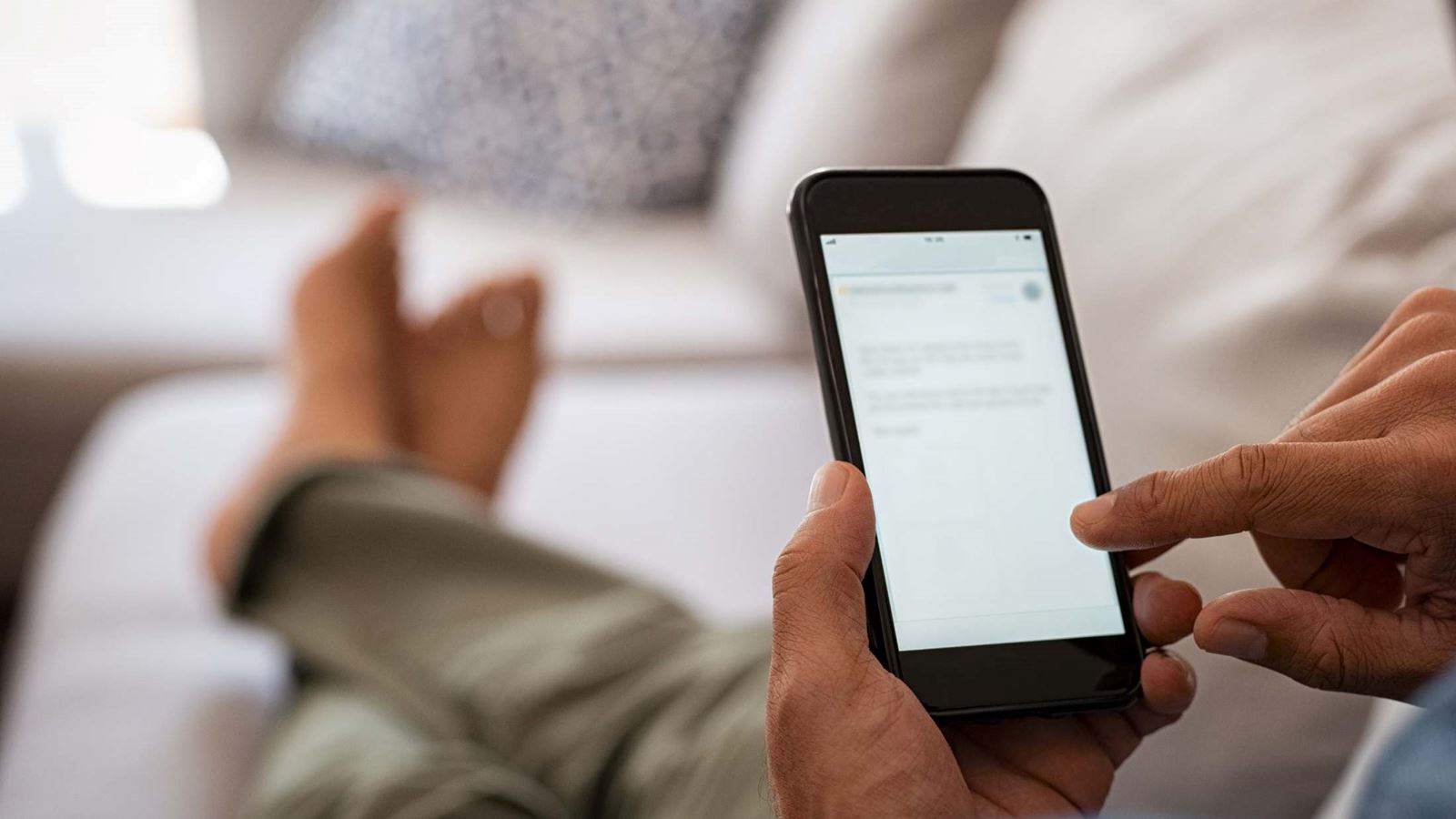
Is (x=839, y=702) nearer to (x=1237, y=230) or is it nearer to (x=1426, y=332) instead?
(x=1426, y=332)

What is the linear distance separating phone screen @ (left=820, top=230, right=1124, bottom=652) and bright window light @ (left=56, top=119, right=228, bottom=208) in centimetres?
119

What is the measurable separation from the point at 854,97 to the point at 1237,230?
1.75ft

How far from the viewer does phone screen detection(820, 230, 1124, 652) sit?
1.54 ft

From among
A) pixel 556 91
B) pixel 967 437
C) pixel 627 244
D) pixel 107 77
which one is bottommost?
pixel 967 437

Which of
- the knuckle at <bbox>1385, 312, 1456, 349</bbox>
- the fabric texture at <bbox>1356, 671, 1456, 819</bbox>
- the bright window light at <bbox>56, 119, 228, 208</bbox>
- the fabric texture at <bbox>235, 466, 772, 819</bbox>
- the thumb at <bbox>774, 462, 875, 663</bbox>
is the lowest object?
the fabric texture at <bbox>235, 466, 772, 819</bbox>

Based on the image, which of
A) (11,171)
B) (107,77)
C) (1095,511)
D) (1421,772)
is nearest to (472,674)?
(1095,511)

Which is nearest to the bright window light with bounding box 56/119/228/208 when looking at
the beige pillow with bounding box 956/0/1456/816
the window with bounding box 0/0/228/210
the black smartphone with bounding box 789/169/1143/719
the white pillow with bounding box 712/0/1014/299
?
the window with bounding box 0/0/228/210

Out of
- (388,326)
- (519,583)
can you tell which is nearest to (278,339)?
(388,326)

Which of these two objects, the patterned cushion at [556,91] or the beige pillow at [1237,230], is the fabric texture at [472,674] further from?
the patterned cushion at [556,91]

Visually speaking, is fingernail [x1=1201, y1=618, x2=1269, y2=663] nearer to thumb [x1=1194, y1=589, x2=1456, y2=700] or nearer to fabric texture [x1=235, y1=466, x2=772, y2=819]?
thumb [x1=1194, y1=589, x2=1456, y2=700]

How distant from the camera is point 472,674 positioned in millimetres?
734

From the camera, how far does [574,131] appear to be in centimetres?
146

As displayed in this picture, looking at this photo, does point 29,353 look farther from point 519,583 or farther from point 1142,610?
point 1142,610

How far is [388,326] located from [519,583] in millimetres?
495
